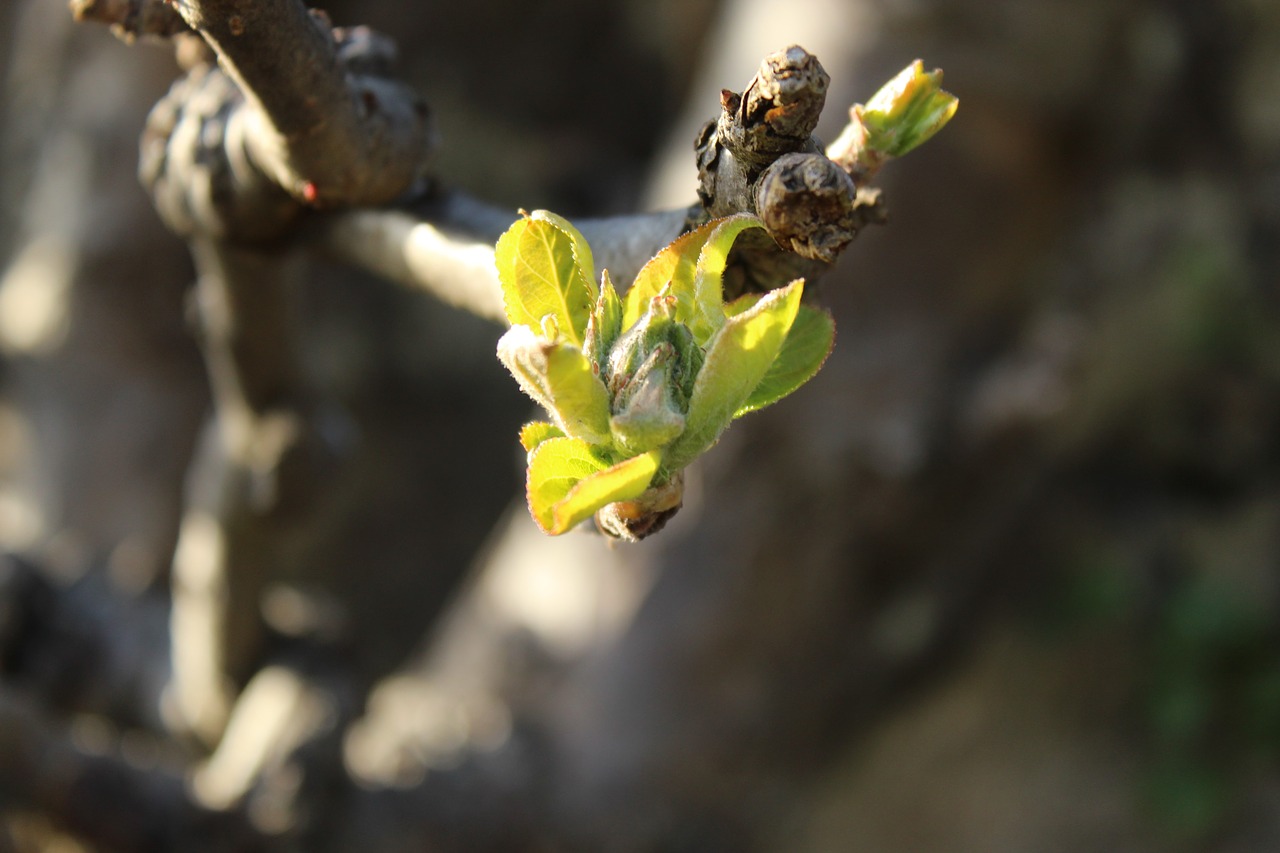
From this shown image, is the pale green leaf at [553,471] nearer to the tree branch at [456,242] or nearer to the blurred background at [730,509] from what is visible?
the tree branch at [456,242]

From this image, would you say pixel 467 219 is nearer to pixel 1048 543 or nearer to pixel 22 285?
pixel 22 285

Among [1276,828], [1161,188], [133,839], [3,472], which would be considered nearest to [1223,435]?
[1161,188]

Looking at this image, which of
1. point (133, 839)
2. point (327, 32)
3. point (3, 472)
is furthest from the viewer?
point (3, 472)

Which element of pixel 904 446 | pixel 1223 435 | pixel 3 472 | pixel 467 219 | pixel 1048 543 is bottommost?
pixel 3 472

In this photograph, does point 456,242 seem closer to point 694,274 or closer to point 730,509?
point 694,274

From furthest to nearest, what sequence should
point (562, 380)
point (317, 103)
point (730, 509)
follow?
point (730, 509), point (317, 103), point (562, 380)

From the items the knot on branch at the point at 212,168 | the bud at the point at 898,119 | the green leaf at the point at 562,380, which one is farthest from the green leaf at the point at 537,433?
the knot on branch at the point at 212,168

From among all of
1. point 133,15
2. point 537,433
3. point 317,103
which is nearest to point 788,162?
point 537,433
